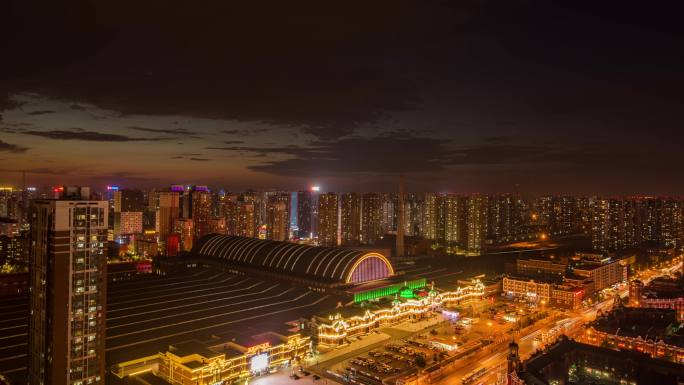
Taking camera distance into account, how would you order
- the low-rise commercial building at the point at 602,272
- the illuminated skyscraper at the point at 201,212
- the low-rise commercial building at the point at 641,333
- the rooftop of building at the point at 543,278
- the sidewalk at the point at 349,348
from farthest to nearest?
1. the illuminated skyscraper at the point at 201,212
2. the low-rise commercial building at the point at 602,272
3. the rooftop of building at the point at 543,278
4. the sidewalk at the point at 349,348
5. the low-rise commercial building at the point at 641,333

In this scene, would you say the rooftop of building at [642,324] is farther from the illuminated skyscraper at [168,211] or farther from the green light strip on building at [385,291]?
the illuminated skyscraper at [168,211]

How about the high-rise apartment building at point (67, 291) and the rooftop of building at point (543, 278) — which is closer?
the high-rise apartment building at point (67, 291)

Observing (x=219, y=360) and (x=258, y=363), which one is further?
(x=258, y=363)

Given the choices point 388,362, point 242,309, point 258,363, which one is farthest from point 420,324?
point 258,363

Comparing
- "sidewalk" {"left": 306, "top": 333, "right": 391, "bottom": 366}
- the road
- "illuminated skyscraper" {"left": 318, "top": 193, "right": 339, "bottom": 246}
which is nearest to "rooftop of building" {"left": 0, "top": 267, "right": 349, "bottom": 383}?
"sidewalk" {"left": 306, "top": 333, "right": 391, "bottom": 366}

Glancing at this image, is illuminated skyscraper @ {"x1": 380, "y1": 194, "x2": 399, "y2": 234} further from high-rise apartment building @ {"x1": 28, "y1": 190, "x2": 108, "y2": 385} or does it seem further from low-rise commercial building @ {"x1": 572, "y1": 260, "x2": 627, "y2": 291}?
high-rise apartment building @ {"x1": 28, "y1": 190, "x2": 108, "y2": 385}

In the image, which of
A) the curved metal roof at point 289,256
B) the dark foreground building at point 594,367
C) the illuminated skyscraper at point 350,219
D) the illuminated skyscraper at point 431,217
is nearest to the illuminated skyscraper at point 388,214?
the illuminated skyscraper at point 431,217

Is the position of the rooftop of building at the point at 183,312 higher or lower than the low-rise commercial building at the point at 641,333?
higher

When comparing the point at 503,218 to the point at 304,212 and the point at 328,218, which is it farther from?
the point at 304,212
